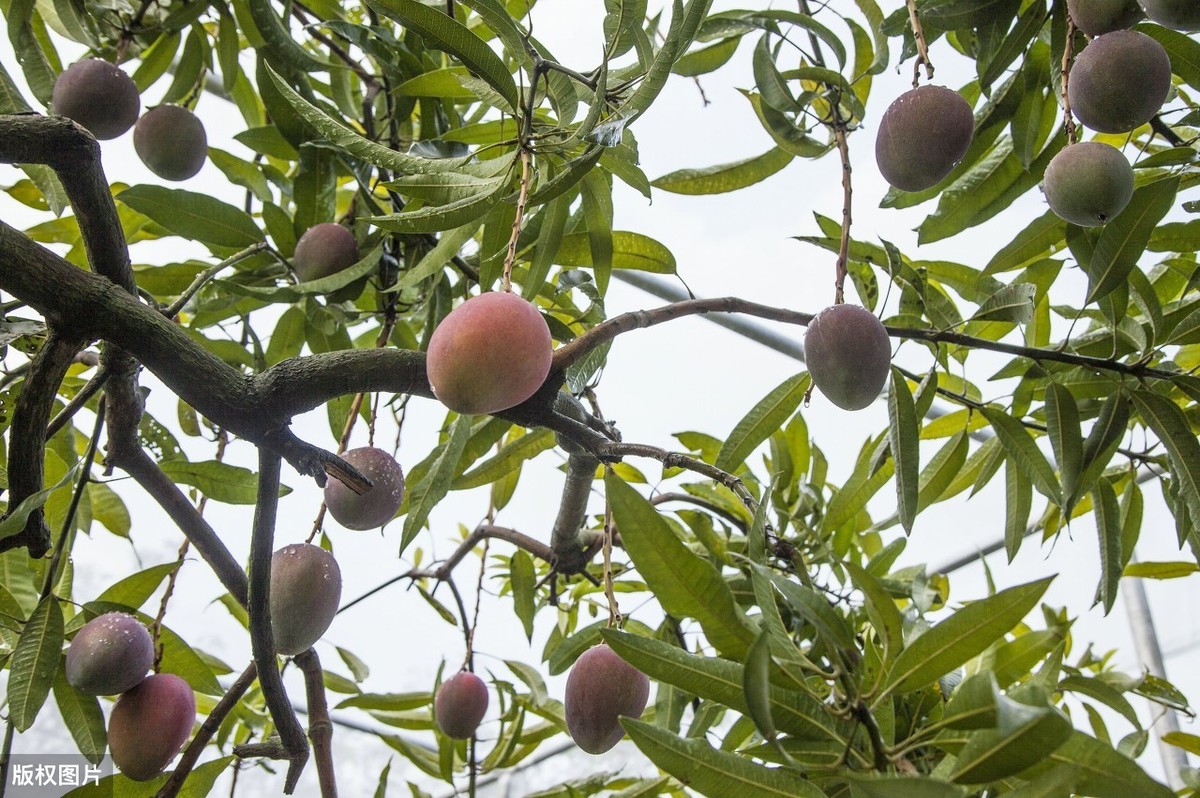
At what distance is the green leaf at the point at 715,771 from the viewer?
1.51 ft

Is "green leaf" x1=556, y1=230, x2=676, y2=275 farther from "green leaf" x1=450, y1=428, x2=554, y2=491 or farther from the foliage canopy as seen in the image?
"green leaf" x1=450, y1=428, x2=554, y2=491

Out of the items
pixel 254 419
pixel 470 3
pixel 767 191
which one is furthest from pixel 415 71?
pixel 767 191

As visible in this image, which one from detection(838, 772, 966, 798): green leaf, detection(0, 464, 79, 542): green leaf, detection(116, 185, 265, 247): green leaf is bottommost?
detection(838, 772, 966, 798): green leaf

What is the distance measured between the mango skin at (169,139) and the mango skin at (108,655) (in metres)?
0.55

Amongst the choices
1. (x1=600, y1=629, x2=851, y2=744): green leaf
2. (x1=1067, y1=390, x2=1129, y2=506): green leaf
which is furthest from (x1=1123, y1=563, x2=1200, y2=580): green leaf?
(x1=600, y1=629, x2=851, y2=744): green leaf

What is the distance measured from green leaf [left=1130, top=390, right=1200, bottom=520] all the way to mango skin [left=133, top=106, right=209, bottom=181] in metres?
1.07

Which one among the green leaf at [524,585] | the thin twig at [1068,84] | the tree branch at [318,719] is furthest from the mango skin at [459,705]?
the thin twig at [1068,84]

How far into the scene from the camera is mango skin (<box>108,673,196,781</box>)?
798mm

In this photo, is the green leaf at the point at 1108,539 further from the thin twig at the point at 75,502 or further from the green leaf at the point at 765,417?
the thin twig at the point at 75,502

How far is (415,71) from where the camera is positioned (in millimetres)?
1034

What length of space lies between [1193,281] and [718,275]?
173 cm

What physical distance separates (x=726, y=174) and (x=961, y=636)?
0.61 meters

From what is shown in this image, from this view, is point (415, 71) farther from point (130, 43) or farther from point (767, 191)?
point (767, 191)

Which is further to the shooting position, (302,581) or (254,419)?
(302,581)
